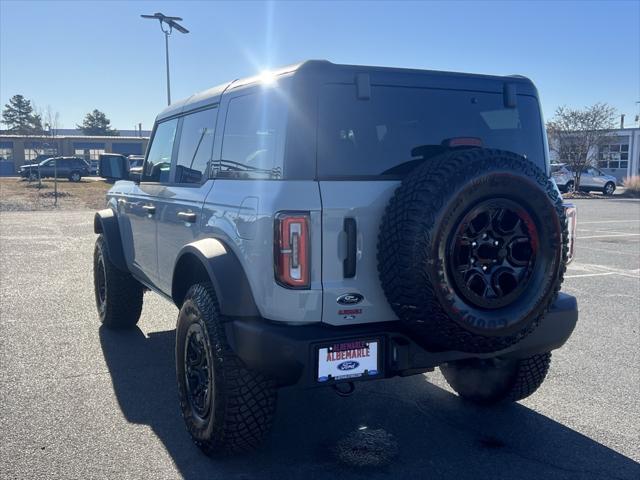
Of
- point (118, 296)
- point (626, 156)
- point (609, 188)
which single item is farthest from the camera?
point (626, 156)

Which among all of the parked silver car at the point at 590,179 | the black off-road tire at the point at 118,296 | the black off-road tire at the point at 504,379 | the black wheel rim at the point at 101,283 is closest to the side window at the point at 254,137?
the black off-road tire at the point at 504,379

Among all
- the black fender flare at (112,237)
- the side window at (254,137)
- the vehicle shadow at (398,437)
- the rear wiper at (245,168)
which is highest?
the side window at (254,137)

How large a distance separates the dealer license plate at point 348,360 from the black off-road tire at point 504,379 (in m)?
1.11

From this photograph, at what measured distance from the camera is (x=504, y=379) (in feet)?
13.4

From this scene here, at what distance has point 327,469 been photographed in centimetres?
330

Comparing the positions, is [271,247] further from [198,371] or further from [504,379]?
[504,379]

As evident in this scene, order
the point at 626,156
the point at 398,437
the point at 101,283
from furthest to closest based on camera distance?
the point at 626,156, the point at 101,283, the point at 398,437

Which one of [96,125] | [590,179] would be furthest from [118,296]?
[96,125]

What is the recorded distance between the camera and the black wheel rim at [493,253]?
288cm

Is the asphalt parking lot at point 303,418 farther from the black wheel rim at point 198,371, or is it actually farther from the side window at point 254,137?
the side window at point 254,137

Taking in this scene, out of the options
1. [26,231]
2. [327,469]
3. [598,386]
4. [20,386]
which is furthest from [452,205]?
[26,231]

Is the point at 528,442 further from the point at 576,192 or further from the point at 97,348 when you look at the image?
the point at 576,192

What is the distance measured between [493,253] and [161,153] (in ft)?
10.0

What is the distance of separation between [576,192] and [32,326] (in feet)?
107
